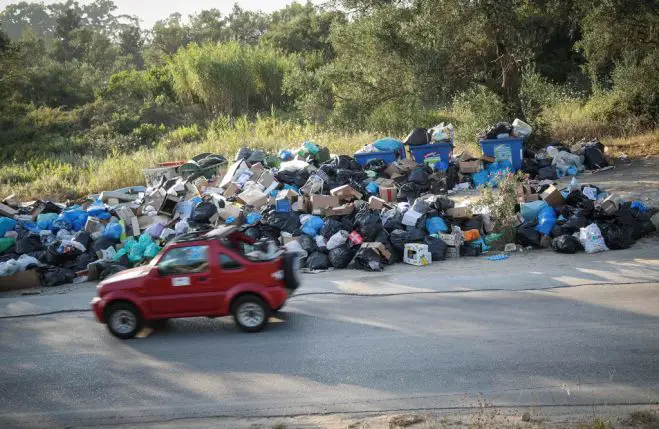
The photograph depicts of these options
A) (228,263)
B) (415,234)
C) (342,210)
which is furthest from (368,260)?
(228,263)

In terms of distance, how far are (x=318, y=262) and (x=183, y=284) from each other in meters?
4.19

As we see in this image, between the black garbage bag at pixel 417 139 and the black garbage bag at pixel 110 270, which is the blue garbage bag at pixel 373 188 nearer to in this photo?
the black garbage bag at pixel 417 139

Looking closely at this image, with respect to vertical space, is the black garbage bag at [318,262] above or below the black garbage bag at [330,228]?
below

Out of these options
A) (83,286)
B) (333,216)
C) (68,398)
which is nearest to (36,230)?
(83,286)

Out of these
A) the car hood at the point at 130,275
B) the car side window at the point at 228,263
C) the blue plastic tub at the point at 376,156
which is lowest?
the car hood at the point at 130,275

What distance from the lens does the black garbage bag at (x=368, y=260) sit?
1248 cm

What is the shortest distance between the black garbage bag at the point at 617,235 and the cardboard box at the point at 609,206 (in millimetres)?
312

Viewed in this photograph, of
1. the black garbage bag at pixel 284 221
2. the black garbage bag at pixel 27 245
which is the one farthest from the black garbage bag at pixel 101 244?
the black garbage bag at pixel 284 221

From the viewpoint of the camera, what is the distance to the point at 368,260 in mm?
12562

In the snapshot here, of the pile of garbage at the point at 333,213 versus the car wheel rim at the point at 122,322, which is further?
the pile of garbage at the point at 333,213

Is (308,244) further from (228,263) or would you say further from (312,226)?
(228,263)

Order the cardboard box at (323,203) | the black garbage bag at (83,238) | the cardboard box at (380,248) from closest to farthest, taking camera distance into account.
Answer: the cardboard box at (380,248) < the cardboard box at (323,203) < the black garbage bag at (83,238)

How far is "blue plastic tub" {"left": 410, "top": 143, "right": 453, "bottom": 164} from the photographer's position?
17578 mm

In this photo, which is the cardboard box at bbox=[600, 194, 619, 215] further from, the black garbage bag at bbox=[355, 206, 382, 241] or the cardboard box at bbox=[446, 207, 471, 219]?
the black garbage bag at bbox=[355, 206, 382, 241]
